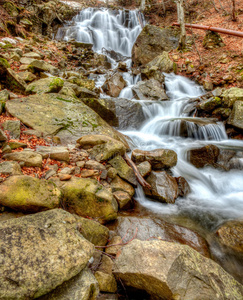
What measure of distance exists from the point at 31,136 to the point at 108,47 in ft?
55.7

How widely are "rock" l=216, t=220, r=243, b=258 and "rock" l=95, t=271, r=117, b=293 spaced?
2324mm

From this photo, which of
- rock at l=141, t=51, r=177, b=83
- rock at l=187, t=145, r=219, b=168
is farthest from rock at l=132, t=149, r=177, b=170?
rock at l=141, t=51, r=177, b=83

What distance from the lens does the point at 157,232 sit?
127 inches

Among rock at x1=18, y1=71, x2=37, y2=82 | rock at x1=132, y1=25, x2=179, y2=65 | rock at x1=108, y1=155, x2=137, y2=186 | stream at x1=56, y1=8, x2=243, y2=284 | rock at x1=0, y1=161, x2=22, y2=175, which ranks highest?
rock at x1=132, y1=25, x2=179, y2=65

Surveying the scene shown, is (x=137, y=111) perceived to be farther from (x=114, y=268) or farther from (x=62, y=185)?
(x=114, y=268)

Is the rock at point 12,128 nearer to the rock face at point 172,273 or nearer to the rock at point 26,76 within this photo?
the rock face at point 172,273

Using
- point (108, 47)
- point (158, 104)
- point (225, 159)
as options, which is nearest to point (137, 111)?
point (158, 104)

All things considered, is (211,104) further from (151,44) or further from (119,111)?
(151,44)

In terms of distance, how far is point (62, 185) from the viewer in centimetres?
285

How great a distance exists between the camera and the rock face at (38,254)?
129 cm

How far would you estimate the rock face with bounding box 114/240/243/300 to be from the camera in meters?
1.63

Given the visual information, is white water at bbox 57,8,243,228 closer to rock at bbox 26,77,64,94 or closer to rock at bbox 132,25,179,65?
rock at bbox 132,25,179,65

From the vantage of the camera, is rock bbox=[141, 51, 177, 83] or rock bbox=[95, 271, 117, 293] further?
rock bbox=[141, 51, 177, 83]

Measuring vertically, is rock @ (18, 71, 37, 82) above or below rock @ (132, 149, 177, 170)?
above
